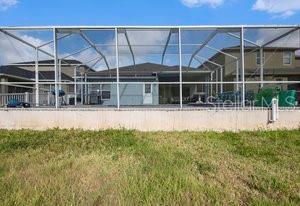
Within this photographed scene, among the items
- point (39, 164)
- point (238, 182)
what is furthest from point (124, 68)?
point (238, 182)

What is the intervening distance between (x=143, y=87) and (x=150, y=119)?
8457 millimetres

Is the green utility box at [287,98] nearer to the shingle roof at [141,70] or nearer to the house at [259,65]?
the house at [259,65]

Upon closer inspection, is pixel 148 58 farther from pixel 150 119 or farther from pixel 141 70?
pixel 150 119

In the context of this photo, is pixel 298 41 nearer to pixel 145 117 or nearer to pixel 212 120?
pixel 212 120

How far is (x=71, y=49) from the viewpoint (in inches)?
678

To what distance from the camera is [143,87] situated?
21000 mm

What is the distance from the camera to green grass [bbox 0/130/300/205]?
5441 mm

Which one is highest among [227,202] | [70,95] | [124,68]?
[124,68]

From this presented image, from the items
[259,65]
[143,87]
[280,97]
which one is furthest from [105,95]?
[280,97]

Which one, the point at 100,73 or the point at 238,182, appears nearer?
the point at 238,182

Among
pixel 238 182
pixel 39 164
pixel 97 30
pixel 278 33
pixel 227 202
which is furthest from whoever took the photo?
pixel 278 33

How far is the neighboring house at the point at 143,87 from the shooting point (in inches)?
830

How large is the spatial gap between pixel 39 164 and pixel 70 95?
1584 centimetres

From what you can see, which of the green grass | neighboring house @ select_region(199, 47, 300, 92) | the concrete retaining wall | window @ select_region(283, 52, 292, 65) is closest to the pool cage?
neighboring house @ select_region(199, 47, 300, 92)
